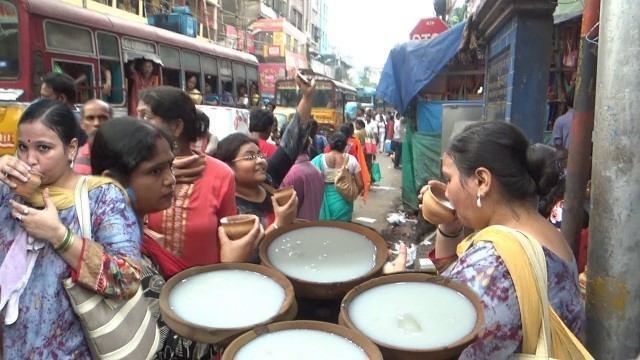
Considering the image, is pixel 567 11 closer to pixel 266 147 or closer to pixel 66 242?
pixel 266 147

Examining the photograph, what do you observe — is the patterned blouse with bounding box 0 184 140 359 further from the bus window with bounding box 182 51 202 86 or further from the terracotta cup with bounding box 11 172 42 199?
the bus window with bounding box 182 51 202 86

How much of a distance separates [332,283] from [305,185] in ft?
8.20

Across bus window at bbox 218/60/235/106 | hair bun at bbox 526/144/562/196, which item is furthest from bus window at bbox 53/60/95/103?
hair bun at bbox 526/144/562/196

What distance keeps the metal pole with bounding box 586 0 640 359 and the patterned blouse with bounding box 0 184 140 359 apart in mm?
1600

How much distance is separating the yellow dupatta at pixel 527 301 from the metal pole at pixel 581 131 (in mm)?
1195

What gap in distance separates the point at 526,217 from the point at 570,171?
1.14 meters

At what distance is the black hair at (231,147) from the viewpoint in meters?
2.74

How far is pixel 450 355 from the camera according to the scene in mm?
1021

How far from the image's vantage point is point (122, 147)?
1.68 m

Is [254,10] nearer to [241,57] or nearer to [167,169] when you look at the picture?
[241,57]

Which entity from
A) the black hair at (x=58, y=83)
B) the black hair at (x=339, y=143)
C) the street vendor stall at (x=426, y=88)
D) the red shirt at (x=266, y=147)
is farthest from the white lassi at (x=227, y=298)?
the street vendor stall at (x=426, y=88)

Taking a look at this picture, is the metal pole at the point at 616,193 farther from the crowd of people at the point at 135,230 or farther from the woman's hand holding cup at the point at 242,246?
the woman's hand holding cup at the point at 242,246

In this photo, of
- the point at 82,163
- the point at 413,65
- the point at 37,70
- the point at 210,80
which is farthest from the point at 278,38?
the point at 82,163

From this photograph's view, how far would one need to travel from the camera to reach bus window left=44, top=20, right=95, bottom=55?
22.0 feet
